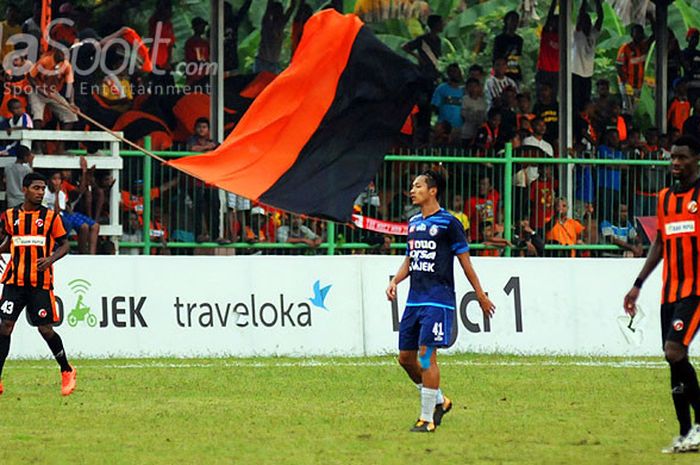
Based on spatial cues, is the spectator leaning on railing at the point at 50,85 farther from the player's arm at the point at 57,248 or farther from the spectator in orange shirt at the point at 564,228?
the spectator in orange shirt at the point at 564,228

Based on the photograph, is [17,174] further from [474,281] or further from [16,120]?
[474,281]

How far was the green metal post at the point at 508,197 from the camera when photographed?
21.9m

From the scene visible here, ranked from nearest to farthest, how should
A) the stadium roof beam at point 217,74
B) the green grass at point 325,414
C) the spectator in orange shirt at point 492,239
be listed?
the green grass at point 325,414, the spectator in orange shirt at point 492,239, the stadium roof beam at point 217,74

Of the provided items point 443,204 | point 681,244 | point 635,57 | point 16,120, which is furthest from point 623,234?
point 681,244

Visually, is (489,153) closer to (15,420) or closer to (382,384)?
(382,384)

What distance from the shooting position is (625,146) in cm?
2533

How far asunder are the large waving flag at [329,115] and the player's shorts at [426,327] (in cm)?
812

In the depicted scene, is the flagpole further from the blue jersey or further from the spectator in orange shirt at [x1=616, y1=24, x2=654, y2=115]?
the spectator in orange shirt at [x1=616, y1=24, x2=654, y2=115]

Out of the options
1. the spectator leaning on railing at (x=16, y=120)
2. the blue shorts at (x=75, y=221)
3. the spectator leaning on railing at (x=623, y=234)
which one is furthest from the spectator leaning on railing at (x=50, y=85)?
the spectator leaning on railing at (x=623, y=234)

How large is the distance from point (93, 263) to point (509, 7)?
25007 mm

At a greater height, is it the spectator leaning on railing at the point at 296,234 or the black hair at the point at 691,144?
the black hair at the point at 691,144

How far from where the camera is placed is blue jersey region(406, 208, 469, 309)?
39.0ft

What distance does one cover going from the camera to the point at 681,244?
10.7 meters

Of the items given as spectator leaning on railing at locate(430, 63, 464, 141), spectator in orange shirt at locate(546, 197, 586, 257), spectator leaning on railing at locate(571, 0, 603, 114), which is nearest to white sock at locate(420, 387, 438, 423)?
spectator in orange shirt at locate(546, 197, 586, 257)
